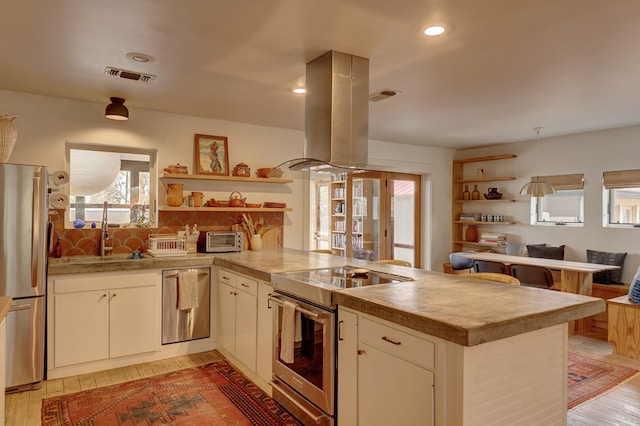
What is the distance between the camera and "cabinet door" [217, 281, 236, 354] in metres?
3.56

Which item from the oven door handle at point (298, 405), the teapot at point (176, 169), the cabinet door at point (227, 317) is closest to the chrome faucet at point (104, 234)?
the teapot at point (176, 169)

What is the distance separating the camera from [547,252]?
5516 mm

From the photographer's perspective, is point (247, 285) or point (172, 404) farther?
point (247, 285)

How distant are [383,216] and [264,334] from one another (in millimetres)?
3607

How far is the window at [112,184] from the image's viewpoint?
4113 millimetres

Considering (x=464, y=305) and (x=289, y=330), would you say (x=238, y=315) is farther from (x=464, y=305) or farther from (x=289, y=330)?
(x=464, y=305)

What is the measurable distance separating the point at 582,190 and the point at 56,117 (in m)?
6.12

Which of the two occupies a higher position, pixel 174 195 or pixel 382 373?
pixel 174 195

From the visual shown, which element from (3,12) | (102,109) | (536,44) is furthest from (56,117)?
(536,44)

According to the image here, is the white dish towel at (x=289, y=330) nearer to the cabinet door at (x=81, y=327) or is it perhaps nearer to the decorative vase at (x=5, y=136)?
the cabinet door at (x=81, y=327)

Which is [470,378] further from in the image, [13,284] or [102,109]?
[102,109]

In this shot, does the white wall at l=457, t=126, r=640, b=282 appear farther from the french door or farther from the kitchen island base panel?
the kitchen island base panel

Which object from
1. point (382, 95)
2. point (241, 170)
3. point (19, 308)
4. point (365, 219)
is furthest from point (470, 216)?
point (19, 308)

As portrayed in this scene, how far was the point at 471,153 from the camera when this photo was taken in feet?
22.1
